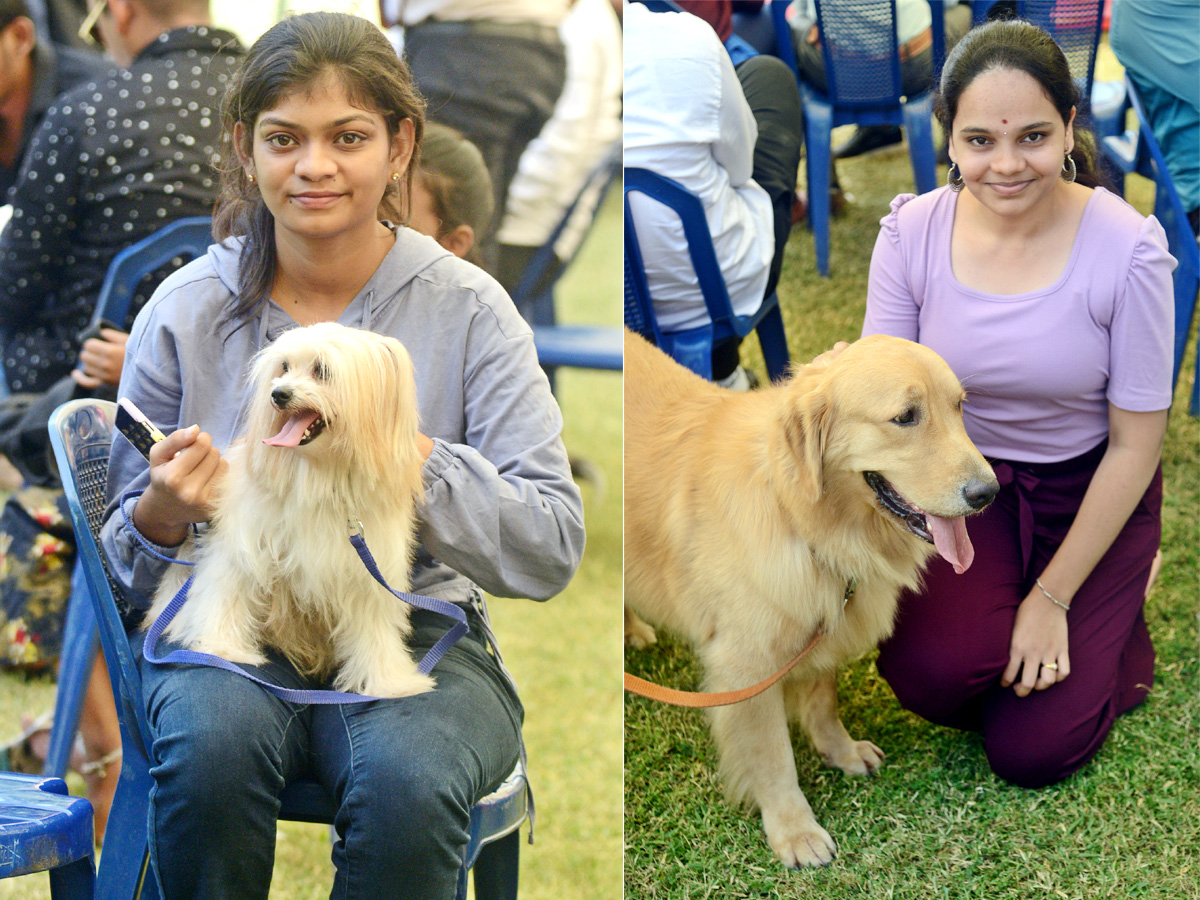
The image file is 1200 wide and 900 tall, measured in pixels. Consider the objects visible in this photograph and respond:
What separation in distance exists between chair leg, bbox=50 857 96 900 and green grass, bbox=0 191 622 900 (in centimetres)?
68

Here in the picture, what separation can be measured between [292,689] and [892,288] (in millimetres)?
1373

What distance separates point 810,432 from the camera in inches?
74.7

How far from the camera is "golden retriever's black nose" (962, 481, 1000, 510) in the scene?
5.77 feet

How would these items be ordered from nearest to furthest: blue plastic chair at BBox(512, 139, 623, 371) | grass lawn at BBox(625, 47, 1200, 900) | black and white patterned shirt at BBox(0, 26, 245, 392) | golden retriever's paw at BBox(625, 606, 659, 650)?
grass lawn at BBox(625, 47, 1200, 900) → black and white patterned shirt at BBox(0, 26, 245, 392) → blue plastic chair at BBox(512, 139, 623, 371) → golden retriever's paw at BBox(625, 606, 659, 650)

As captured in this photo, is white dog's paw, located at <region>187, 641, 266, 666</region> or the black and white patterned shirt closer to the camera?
white dog's paw, located at <region>187, 641, 266, 666</region>

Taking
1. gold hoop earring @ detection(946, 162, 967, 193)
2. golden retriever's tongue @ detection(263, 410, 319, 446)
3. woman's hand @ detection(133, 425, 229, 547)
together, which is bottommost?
woman's hand @ detection(133, 425, 229, 547)

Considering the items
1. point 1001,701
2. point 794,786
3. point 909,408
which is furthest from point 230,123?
point 1001,701

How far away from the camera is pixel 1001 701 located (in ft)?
7.41

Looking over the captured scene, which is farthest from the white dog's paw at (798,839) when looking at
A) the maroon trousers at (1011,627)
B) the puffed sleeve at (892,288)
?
the puffed sleeve at (892,288)

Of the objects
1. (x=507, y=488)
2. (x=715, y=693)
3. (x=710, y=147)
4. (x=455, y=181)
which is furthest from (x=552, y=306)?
(x=715, y=693)

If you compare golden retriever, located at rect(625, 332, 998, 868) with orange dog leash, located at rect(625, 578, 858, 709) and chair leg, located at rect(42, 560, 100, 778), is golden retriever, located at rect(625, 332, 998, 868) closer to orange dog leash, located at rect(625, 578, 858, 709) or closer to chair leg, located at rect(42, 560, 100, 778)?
orange dog leash, located at rect(625, 578, 858, 709)

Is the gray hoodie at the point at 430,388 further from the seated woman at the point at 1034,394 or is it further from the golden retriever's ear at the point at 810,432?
the seated woman at the point at 1034,394

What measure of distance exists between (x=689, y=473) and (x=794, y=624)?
0.39 m

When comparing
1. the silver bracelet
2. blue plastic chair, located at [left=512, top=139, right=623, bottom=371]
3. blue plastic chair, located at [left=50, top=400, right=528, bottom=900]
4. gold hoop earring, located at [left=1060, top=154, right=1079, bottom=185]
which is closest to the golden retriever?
blue plastic chair, located at [left=512, top=139, right=623, bottom=371]
